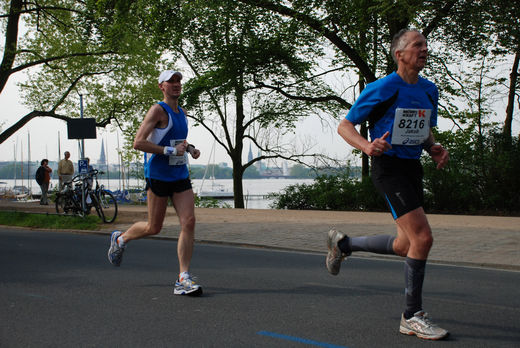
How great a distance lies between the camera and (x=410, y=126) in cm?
421

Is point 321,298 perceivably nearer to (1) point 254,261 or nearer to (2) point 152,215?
(2) point 152,215

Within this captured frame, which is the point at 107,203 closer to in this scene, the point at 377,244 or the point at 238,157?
the point at 377,244

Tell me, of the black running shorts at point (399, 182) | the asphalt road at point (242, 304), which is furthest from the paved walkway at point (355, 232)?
the black running shorts at point (399, 182)

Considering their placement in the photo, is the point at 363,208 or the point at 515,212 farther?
the point at 363,208

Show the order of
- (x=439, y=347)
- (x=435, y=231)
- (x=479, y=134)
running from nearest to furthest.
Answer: (x=439, y=347), (x=435, y=231), (x=479, y=134)

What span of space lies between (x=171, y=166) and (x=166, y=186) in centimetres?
20

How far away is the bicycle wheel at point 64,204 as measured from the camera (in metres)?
16.2

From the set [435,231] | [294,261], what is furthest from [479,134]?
[294,261]

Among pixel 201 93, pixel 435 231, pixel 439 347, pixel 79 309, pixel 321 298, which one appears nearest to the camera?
pixel 439 347

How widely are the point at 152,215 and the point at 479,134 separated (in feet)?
46.7

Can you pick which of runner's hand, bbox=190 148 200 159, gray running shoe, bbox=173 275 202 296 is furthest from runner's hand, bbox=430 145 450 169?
gray running shoe, bbox=173 275 202 296

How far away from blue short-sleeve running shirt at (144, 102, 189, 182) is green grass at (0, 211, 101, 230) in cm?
813

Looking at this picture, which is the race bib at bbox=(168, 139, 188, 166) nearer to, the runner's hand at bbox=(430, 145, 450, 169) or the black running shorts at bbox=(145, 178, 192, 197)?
the black running shorts at bbox=(145, 178, 192, 197)

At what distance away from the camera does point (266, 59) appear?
71.8 feet
